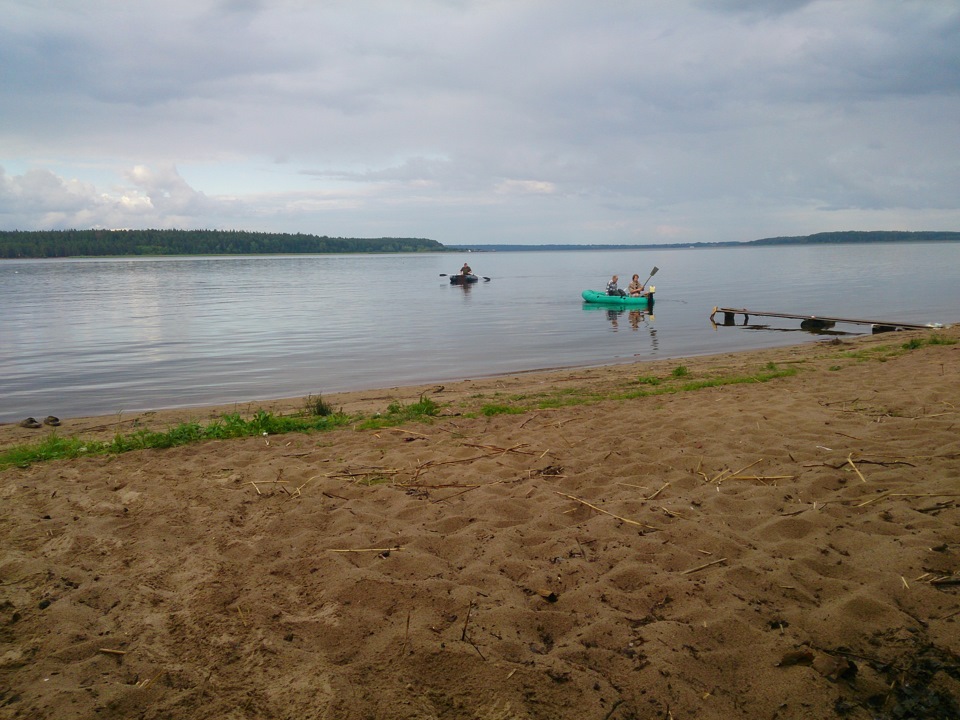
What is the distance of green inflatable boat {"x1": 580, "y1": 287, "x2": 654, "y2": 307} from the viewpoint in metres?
31.3

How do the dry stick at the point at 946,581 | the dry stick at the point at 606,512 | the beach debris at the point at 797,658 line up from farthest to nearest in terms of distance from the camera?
the dry stick at the point at 606,512
the dry stick at the point at 946,581
the beach debris at the point at 797,658

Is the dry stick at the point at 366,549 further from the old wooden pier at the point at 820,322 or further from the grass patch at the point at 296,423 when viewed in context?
the old wooden pier at the point at 820,322

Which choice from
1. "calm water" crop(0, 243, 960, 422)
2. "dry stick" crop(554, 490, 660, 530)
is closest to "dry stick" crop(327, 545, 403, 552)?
"dry stick" crop(554, 490, 660, 530)

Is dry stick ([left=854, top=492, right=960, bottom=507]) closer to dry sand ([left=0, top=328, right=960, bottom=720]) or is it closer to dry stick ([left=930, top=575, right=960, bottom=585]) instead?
dry sand ([left=0, top=328, right=960, bottom=720])

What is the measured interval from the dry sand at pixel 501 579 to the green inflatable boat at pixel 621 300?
1005 inches

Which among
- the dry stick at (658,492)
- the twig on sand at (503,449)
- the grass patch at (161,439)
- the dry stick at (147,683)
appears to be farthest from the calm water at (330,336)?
the dry stick at (147,683)

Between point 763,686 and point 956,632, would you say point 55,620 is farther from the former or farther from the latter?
point 956,632

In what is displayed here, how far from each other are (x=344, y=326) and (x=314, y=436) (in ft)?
69.6

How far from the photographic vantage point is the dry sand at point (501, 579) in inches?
105

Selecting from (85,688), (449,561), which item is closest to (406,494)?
(449,561)

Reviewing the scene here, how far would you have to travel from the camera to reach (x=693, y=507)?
4.45 metres

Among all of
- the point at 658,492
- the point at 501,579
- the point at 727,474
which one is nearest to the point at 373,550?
the point at 501,579

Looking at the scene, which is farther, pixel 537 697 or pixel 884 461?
pixel 884 461

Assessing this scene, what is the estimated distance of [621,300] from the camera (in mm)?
32688
